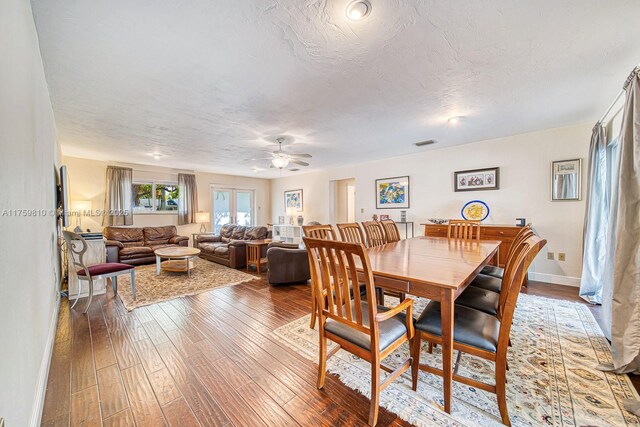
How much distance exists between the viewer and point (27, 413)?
3.99ft

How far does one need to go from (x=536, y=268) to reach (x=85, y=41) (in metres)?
6.11

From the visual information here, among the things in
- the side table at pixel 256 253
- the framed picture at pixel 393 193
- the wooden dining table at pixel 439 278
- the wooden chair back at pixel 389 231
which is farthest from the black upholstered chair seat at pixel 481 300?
the side table at pixel 256 253

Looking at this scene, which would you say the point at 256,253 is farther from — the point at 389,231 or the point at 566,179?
the point at 566,179

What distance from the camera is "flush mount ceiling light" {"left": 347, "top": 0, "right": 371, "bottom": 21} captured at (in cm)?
143

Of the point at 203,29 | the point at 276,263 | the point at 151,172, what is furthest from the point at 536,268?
the point at 151,172

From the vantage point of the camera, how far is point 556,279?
12.6 ft

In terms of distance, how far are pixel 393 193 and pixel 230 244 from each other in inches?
149

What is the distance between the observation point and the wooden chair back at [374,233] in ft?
10.3

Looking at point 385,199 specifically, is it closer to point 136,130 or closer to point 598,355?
point 598,355

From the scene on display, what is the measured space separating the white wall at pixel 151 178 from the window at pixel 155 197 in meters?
0.14

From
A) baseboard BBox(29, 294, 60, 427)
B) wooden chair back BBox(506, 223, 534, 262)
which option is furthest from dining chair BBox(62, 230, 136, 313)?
wooden chair back BBox(506, 223, 534, 262)

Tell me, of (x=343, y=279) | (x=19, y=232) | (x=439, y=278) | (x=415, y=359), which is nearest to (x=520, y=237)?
(x=439, y=278)

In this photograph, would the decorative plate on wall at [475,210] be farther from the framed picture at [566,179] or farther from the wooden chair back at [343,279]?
the wooden chair back at [343,279]

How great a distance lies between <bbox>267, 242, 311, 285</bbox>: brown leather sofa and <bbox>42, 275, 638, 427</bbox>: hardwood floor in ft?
2.98
